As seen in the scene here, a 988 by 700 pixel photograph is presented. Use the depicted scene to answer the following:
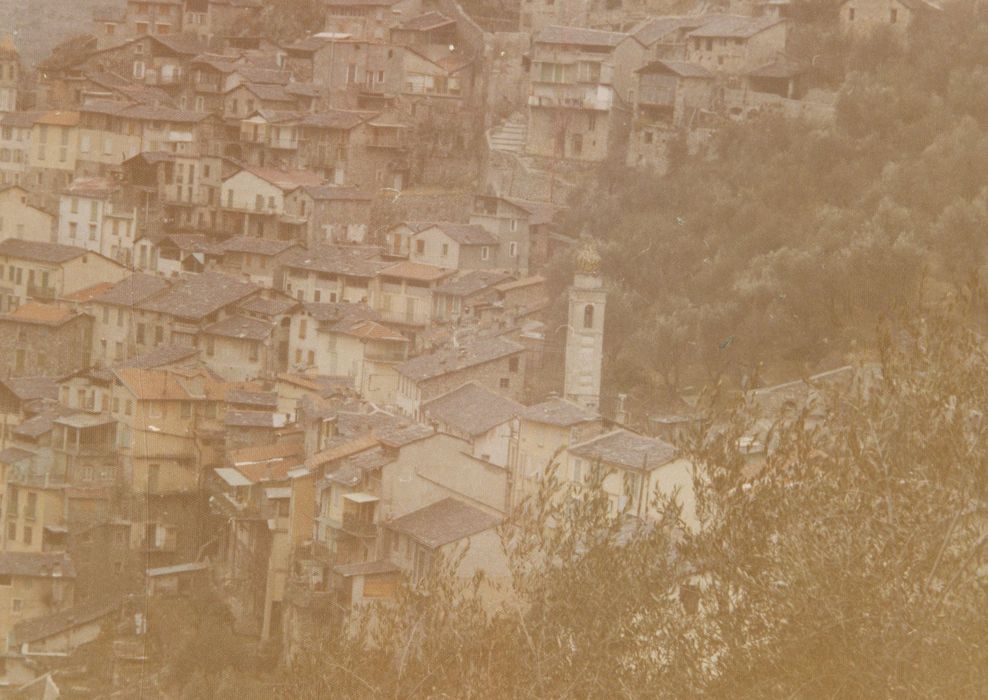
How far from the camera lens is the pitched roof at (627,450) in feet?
24.1

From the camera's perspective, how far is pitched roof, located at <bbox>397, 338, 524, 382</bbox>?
381 inches

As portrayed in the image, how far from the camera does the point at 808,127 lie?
38.1ft

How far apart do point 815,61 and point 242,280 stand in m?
4.33

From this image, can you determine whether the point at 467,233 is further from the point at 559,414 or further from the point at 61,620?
the point at 61,620

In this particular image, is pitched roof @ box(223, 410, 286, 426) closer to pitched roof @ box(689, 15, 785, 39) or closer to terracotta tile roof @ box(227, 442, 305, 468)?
terracotta tile roof @ box(227, 442, 305, 468)

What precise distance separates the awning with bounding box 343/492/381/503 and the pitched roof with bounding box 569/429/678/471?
988 mm

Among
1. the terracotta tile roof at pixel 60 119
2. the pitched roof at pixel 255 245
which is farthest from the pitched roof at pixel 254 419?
the terracotta tile roof at pixel 60 119

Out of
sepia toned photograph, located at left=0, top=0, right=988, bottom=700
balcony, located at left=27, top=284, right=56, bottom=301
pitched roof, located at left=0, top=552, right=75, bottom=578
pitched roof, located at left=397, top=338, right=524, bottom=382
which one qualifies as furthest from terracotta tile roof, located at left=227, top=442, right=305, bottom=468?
balcony, located at left=27, top=284, right=56, bottom=301

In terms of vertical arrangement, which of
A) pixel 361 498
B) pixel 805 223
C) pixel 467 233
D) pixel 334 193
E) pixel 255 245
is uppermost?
pixel 805 223

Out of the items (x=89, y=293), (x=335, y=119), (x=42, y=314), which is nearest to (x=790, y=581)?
(x=42, y=314)

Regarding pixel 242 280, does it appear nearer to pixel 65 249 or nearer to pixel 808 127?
pixel 65 249

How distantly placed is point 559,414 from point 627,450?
1098mm

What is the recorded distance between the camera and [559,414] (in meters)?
8.82

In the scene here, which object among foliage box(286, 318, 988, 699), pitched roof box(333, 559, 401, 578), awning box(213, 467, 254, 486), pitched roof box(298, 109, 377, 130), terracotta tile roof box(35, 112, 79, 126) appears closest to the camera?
foliage box(286, 318, 988, 699)
